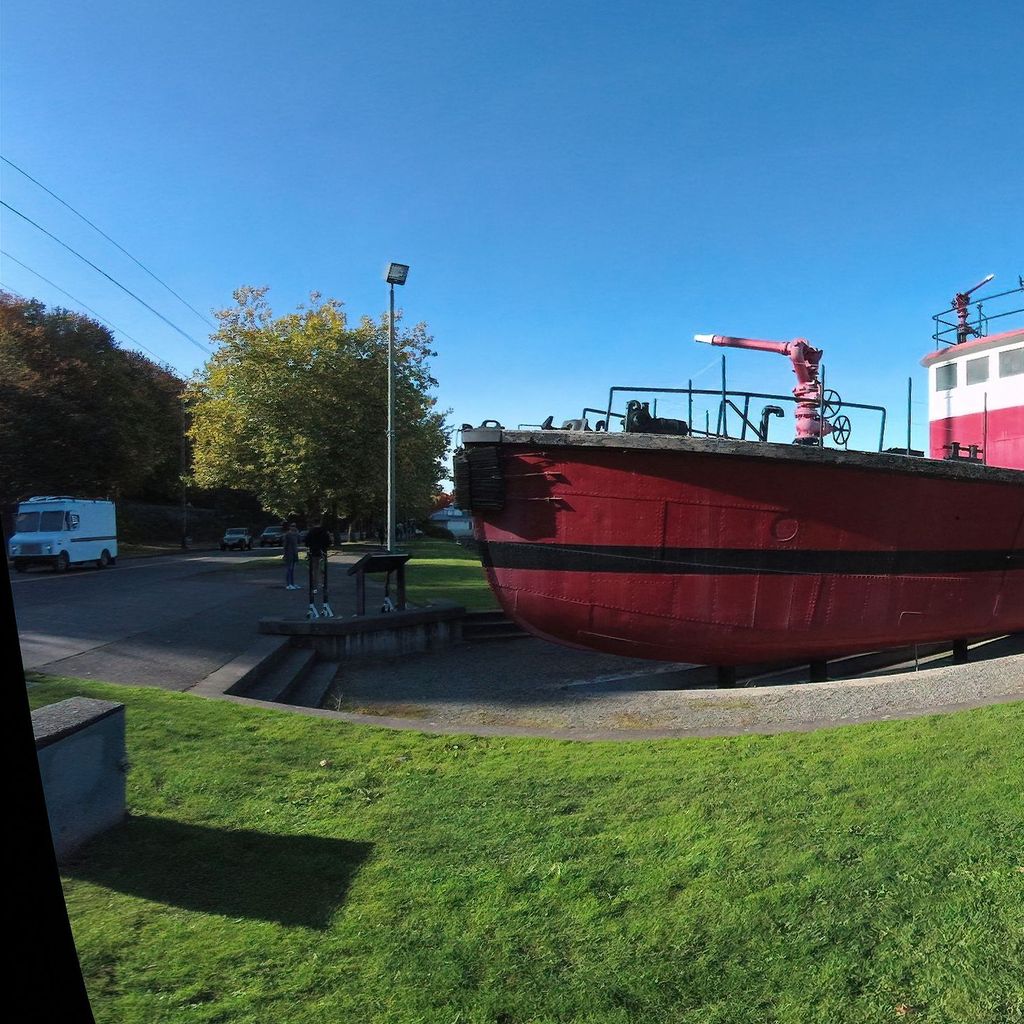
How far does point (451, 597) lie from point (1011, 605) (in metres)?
10.2

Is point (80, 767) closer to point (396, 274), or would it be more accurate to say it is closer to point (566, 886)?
point (566, 886)

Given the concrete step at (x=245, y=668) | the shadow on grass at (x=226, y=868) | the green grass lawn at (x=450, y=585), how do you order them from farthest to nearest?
A: the green grass lawn at (x=450, y=585)
the concrete step at (x=245, y=668)
the shadow on grass at (x=226, y=868)

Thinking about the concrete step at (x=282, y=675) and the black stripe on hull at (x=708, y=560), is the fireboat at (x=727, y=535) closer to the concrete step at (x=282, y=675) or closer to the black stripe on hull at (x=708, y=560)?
the black stripe on hull at (x=708, y=560)

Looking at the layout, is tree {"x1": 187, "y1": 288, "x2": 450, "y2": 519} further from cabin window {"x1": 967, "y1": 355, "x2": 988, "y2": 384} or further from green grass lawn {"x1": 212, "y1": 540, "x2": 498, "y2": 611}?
cabin window {"x1": 967, "y1": 355, "x2": 988, "y2": 384}

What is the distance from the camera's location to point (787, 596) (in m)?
8.23

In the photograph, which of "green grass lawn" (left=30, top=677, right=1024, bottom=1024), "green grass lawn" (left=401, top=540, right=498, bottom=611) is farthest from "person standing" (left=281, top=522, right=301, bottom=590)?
"green grass lawn" (left=30, top=677, right=1024, bottom=1024)

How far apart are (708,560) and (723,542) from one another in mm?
258

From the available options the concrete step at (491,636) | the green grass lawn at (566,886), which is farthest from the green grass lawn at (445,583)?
the green grass lawn at (566,886)

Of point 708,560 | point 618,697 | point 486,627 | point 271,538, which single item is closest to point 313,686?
point 618,697

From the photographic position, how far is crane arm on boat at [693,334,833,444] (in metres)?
9.52

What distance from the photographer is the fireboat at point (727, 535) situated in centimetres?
790

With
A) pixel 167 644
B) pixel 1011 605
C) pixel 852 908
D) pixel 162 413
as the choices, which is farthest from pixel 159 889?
pixel 162 413

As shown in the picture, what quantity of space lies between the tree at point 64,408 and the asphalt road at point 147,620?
13432 mm

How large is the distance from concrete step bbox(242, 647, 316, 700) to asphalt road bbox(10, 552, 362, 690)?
1.75ft
